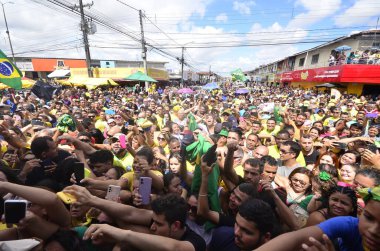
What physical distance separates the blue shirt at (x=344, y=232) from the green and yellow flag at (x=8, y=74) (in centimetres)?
764

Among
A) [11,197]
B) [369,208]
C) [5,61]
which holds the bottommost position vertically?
[11,197]

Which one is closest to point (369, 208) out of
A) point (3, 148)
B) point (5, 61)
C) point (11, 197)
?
point (11, 197)

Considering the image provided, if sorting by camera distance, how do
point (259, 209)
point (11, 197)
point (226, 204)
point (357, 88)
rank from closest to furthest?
point (259, 209), point (11, 197), point (226, 204), point (357, 88)

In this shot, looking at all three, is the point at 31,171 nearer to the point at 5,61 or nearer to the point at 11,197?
the point at 11,197

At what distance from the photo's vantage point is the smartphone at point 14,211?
169 cm

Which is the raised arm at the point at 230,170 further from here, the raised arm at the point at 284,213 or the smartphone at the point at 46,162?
the smartphone at the point at 46,162

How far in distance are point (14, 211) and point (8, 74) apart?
→ 634cm

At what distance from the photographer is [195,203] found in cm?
245

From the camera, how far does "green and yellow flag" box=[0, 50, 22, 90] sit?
6.42m

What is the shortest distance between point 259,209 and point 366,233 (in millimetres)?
657

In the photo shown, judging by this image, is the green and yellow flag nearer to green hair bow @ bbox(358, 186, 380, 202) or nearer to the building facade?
green hair bow @ bbox(358, 186, 380, 202)

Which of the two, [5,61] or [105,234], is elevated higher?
[5,61]

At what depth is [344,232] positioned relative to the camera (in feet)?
5.75

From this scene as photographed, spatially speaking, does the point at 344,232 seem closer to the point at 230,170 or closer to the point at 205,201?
the point at 205,201
